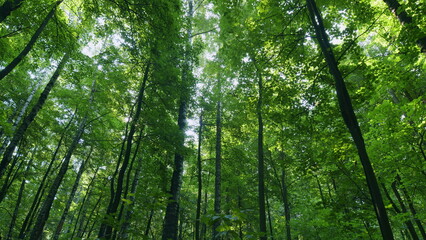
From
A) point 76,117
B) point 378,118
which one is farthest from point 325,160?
point 76,117

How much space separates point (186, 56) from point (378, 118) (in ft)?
24.4

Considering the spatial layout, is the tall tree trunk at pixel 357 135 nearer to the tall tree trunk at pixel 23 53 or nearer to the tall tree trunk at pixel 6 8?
the tall tree trunk at pixel 23 53

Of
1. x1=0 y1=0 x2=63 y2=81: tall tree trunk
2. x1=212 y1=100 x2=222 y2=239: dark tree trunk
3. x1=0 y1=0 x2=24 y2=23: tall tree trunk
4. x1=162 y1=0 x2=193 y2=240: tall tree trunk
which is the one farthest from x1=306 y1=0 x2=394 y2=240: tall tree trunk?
x1=212 y1=100 x2=222 y2=239: dark tree trunk

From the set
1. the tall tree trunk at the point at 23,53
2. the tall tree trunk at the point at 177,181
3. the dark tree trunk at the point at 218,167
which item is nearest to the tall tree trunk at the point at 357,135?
the tall tree trunk at the point at 177,181

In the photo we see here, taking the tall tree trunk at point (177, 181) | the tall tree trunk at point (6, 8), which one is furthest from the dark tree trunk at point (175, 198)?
the tall tree trunk at point (6, 8)

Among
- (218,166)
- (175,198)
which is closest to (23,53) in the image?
(175,198)

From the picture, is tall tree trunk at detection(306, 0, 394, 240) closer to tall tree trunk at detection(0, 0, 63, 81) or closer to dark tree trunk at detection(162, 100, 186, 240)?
dark tree trunk at detection(162, 100, 186, 240)

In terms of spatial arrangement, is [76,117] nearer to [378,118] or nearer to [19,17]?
[19,17]

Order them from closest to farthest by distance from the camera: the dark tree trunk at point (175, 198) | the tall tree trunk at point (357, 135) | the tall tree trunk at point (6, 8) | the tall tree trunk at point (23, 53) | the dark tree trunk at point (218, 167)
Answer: the tall tree trunk at point (357, 135)
the tall tree trunk at point (23, 53)
the tall tree trunk at point (6, 8)
the dark tree trunk at point (175, 198)
the dark tree trunk at point (218, 167)

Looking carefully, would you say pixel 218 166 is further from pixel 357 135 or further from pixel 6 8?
pixel 6 8

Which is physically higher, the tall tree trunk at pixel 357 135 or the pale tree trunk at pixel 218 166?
the pale tree trunk at pixel 218 166

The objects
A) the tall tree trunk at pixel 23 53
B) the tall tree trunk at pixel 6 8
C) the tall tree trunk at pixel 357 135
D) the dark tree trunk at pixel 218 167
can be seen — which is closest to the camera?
the tall tree trunk at pixel 357 135

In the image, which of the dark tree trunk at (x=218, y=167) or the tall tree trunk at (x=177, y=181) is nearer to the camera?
the tall tree trunk at (x=177, y=181)

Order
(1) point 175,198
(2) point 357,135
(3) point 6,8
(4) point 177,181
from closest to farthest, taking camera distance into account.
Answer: (2) point 357,135 → (3) point 6,8 → (1) point 175,198 → (4) point 177,181
